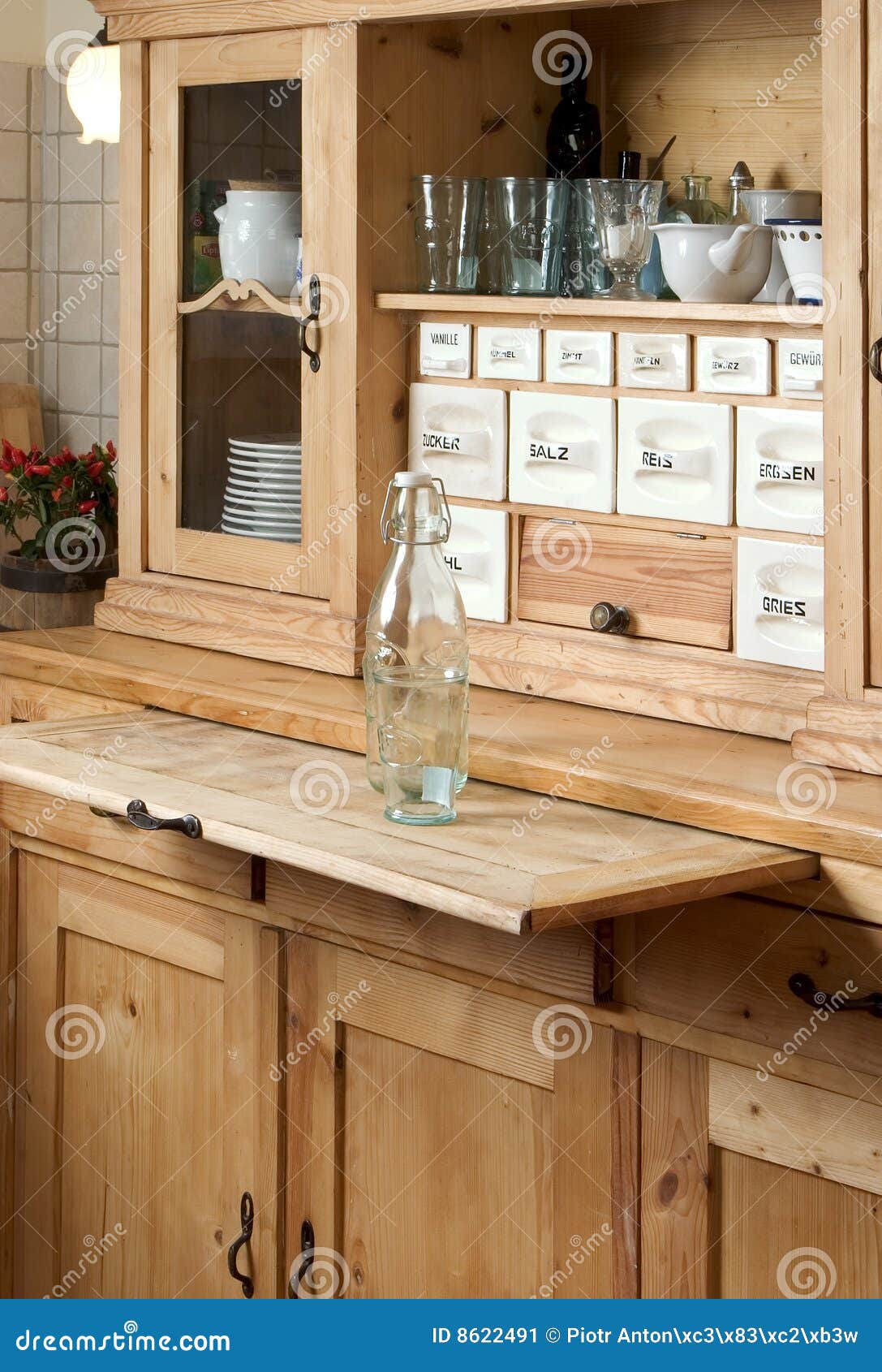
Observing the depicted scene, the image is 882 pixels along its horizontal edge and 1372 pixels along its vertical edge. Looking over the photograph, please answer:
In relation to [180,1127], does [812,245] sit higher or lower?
higher

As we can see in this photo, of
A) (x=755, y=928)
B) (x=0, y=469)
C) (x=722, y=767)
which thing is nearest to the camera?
(x=755, y=928)

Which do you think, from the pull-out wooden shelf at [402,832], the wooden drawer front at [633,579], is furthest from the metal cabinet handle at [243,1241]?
the wooden drawer front at [633,579]

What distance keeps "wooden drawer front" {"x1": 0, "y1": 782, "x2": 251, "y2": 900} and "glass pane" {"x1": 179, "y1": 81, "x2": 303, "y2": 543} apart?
43 centimetres

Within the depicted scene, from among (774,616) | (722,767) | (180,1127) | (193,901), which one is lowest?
(180,1127)

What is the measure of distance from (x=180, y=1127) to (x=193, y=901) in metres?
0.28

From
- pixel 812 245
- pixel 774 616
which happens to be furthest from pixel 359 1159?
pixel 812 245

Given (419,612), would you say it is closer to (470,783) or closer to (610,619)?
(470,783)

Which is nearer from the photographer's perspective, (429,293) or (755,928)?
(755,928)

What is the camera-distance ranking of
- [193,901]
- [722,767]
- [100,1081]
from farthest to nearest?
[100,1081], [193,901], [722,767]

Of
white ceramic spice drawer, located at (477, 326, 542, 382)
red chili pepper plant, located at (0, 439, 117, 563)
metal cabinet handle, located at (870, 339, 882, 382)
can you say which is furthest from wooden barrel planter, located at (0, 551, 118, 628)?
metal cabinet handle, located at (870, 339, 882, 382)

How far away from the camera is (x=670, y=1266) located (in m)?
1.50

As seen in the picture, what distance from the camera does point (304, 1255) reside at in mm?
1826

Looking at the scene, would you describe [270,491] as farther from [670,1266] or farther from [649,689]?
[670,1266]

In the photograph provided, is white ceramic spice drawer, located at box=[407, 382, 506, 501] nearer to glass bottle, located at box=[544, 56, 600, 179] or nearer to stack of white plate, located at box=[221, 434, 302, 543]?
stack of white plate, located at box=[221, 434, 302, 543]
